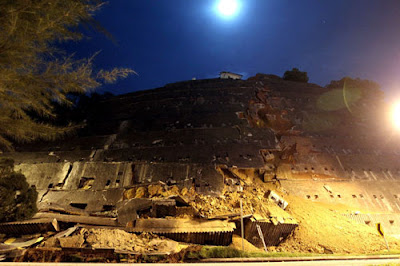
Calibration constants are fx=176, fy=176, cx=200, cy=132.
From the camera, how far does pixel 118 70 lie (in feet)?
16.0

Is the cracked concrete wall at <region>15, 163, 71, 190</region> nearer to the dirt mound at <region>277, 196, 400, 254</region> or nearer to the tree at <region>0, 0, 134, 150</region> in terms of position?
the tree at <region>0, 0, 134, 150</region>

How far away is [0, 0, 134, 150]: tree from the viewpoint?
405 centimetres

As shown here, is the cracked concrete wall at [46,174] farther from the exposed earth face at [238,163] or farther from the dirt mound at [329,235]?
the dirt mound at [329,235]

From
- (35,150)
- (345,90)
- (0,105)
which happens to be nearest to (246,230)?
(0,105)

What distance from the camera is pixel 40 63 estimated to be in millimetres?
4895

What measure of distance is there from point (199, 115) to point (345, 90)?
572 inches

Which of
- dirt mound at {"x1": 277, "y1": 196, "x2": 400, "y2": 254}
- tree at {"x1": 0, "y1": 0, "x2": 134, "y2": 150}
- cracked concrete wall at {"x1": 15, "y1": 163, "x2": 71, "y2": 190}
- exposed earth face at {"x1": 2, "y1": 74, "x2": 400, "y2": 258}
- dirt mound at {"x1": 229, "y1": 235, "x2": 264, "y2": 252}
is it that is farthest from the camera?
cracked concrete wall at {"x1": 15, "y1": 163, "x2": 71, "y2": 190}

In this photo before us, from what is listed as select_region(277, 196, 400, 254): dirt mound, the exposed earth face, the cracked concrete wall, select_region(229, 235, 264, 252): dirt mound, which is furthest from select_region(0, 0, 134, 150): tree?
select_region(277, 196, 400, 254): dirt mound

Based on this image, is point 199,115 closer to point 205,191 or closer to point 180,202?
point 205,191

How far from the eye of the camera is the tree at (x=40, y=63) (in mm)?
4047

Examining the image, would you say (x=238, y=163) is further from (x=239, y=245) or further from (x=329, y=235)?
(x=329, y=235)

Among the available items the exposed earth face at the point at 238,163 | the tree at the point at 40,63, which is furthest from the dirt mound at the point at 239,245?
the tree at the point at 40,63

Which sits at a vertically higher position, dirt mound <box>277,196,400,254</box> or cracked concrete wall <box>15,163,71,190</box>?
cracked concrete wall <box>15,163,71,190</box>

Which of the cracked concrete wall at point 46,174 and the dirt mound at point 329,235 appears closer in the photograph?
the dirt mound at point 329,235
